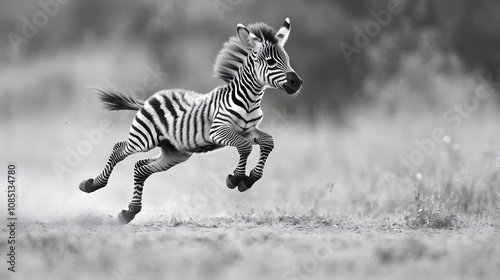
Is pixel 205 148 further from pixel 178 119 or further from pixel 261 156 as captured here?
pixel 261 156

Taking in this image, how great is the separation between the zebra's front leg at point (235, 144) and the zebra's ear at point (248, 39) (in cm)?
118

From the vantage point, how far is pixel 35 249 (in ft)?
26.6

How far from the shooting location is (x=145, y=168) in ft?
33.9

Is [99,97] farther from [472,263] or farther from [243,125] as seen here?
[472,263]

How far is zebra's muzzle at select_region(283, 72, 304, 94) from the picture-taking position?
8.95 meters

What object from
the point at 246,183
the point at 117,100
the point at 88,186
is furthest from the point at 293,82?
the point at 88,186

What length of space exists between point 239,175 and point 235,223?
132 cm

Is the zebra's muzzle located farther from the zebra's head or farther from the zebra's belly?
the zebra's belly

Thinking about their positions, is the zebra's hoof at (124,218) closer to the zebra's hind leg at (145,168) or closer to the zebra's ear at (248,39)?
the zebra's hind leg at (145,168)

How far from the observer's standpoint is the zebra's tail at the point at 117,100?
10.5m

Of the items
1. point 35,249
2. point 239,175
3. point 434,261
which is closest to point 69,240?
point 35,249

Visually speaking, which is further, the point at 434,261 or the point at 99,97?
the point at 99,97

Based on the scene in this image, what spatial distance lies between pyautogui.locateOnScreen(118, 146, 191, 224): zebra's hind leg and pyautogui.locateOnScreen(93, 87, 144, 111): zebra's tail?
859 millimetres

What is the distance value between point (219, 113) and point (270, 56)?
1.07 m
